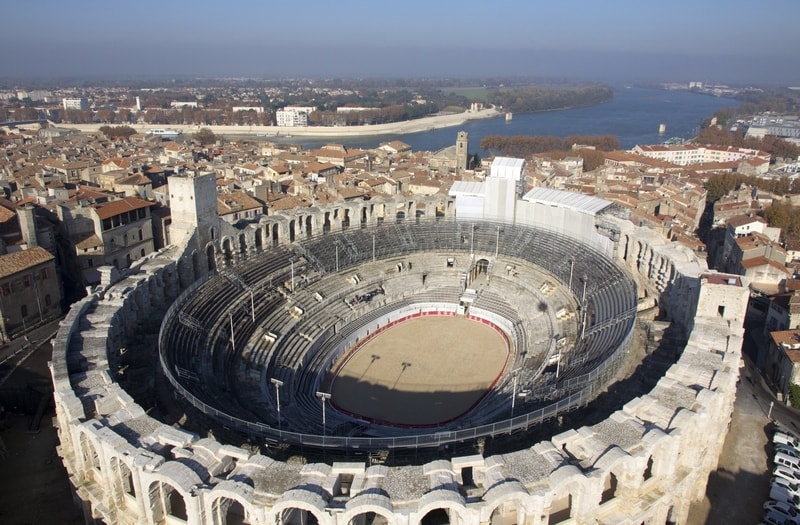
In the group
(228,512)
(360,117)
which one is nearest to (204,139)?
(360,117)

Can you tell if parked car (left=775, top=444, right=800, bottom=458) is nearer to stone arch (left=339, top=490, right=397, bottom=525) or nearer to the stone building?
stone arch (left=339, top=490, right=397, bottom=525)

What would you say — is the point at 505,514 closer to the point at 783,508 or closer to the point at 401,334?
the point at 783,508

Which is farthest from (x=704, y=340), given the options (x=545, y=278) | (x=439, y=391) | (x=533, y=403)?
(x=545, y=278)

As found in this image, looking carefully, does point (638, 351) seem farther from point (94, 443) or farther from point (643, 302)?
point (94, 443)

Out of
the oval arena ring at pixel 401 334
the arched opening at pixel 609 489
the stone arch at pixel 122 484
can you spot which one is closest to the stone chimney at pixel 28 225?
the oval arena ring at pixel 401 334

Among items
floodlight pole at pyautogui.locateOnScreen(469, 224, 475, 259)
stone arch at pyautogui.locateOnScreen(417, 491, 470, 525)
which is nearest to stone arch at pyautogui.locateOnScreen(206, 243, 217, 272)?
floodlight pole at pyautogui.locateOnScreen(469, 224, 475, 259)

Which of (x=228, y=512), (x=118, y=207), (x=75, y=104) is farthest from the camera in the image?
(x=75, y=104)
